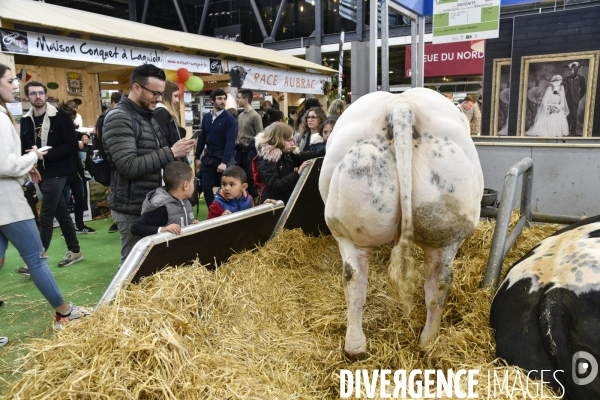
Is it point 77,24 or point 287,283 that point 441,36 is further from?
point 77,24

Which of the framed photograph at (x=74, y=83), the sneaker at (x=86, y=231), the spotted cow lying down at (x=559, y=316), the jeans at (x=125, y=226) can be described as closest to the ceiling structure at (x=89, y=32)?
the framed photograph at (x=74, y=83)

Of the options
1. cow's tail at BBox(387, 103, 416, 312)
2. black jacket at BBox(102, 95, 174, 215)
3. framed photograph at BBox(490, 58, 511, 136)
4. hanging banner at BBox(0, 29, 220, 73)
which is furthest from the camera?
framed photograph at BBox(490, 58, 511, 136)

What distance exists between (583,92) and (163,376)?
684 cm

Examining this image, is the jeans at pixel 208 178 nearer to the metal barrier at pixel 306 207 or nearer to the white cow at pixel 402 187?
the metal barrier at pixel 306 207

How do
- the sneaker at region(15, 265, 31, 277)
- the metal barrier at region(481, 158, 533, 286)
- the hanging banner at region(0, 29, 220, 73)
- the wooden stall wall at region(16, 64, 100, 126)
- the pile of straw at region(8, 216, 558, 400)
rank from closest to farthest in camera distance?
the pile of straw at region(8, 216, 558, 400)
the metal barrier at region(481, 158, 533, 286)
the sneaker at region(15, 265, 31, 277)
the hanging banner at region(0, 29, 220, 73)
the wooden stall wall at region(16, 64, 100, 126)

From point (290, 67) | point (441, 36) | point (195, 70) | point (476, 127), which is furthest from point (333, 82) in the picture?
point (441, 36)

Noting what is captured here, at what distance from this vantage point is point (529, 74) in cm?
661

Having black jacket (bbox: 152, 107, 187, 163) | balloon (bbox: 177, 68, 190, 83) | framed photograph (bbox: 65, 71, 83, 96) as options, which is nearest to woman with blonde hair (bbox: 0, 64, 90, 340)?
black jacket (bbox: 152, 107, 187, 163)

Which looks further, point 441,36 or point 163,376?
point 441,36

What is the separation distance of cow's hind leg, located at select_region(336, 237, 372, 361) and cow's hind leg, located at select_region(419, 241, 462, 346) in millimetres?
282

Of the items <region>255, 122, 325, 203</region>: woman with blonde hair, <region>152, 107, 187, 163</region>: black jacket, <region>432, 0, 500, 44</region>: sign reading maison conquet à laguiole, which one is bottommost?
<region>255, 122, 325, 203</region>: woman with blonde hair

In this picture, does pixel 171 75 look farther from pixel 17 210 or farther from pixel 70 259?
pixel 17 210

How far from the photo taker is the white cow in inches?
68.2

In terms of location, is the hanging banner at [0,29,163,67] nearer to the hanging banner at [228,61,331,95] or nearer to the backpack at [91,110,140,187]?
the hanging banner at [228,61,331,95]
